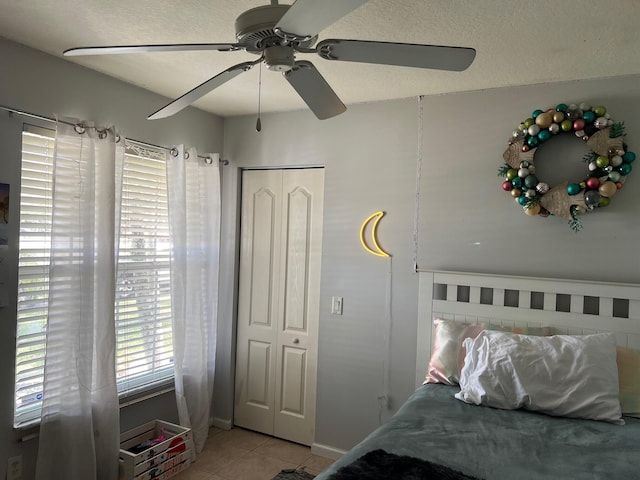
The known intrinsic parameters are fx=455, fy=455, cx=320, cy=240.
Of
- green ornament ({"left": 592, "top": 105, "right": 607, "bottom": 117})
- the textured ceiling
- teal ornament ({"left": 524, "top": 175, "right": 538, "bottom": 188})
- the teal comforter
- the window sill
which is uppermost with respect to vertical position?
Result: the textured ceiling

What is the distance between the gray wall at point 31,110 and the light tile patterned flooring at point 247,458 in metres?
0.55

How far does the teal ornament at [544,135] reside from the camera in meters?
2.49

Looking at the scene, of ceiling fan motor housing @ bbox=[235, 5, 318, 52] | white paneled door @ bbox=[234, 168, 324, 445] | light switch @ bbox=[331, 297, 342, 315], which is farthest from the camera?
white paneled door @ bbox=[234, 168, 324, 445]

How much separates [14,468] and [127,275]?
44.9 inches

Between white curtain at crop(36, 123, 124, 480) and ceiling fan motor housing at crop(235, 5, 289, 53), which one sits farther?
white curtain at crop(36, 123, 124, 480)

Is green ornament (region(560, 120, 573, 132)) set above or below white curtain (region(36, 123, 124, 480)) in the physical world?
above

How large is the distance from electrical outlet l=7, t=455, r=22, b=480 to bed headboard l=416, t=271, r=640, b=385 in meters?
2.21

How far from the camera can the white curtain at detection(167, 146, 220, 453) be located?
3078 mm

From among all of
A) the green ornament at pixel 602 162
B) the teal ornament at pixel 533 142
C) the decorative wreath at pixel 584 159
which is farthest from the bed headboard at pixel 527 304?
the teal ornament at pixel 533 142

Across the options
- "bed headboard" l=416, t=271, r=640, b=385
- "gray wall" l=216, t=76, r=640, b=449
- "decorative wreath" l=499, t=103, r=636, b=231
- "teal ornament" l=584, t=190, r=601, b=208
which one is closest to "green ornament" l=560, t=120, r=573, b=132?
"decorative wreath" l=499, t=103, r=636, b=231

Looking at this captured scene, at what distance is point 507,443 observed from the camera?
178 centimetres

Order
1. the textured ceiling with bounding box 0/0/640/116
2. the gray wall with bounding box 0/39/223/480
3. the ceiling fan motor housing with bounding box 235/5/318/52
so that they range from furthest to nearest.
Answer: the gray wall with bounding box 0/39/223/480, the textured ceiling with bounding box 0/0/640/116, the ceiling fan motor housing with bounding box 235/5/318/52

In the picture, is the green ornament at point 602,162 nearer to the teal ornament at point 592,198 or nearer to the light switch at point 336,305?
the teal ornament at point 592,198

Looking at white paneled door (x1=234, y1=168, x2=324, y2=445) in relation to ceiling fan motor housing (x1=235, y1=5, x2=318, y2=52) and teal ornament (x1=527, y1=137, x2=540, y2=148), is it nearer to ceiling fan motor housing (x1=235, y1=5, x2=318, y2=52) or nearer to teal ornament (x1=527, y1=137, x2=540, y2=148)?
teal ornament (x1=527, y1=137, x2=540, y2=148)
